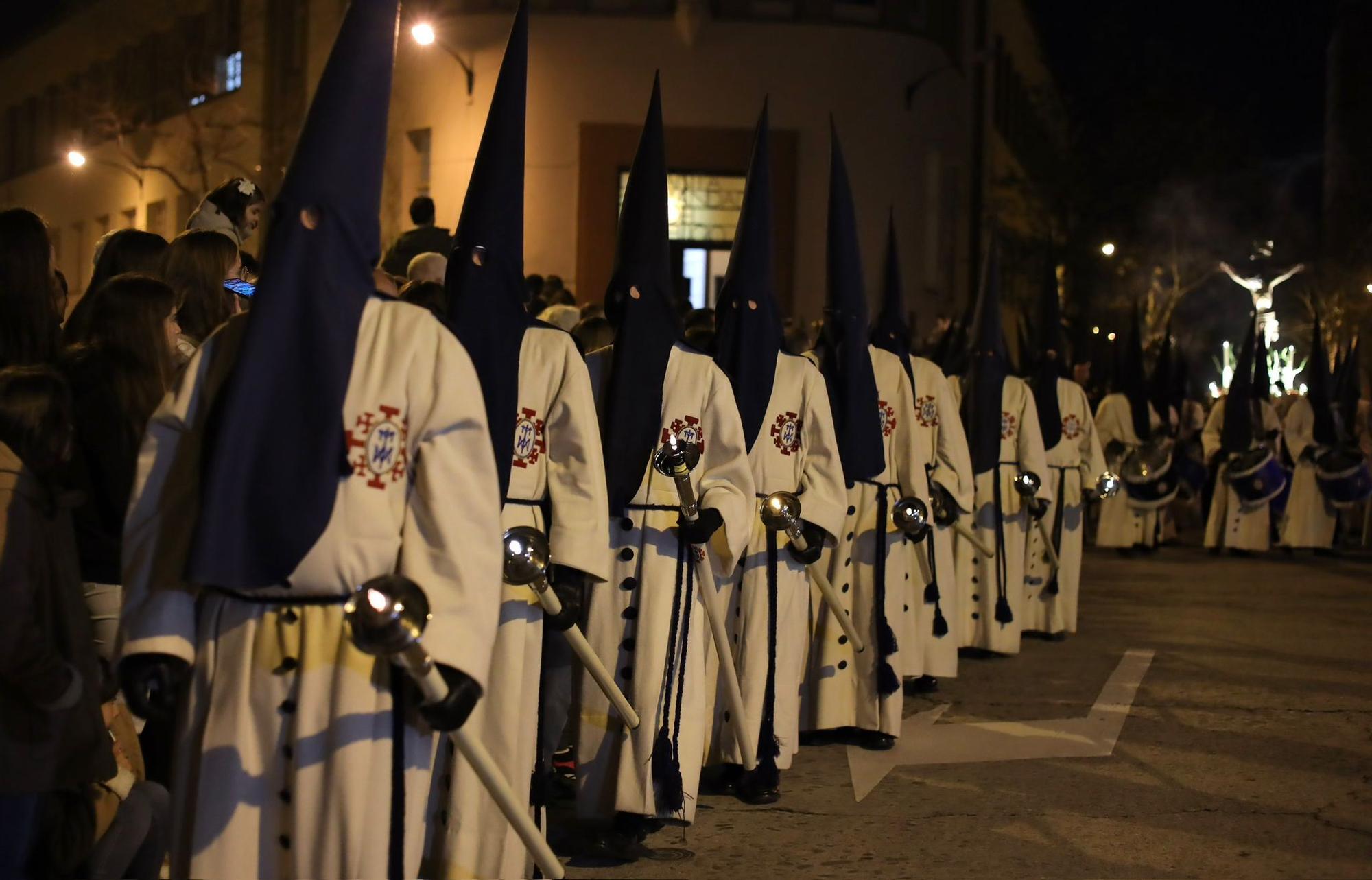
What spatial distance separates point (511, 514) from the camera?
6031 millimetres

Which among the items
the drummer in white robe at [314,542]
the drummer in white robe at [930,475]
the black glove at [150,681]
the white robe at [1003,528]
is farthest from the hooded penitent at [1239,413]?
the black glove at [150,681]

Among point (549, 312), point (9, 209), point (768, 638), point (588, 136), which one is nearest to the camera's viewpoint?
point (9, 209)

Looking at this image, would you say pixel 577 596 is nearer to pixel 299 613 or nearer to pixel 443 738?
pixel 443 738

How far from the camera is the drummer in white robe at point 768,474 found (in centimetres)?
800

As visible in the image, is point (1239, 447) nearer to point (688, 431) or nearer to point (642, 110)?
point (642, 110)

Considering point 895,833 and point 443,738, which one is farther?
point 895,833

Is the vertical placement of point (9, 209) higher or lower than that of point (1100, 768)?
higher

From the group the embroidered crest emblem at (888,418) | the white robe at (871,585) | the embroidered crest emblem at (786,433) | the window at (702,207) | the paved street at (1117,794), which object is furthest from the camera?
the window at (702,207)

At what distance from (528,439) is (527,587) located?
0.53 meters

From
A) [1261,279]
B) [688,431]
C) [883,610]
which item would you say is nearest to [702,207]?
[883,610]

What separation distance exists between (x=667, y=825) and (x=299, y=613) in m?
3.12

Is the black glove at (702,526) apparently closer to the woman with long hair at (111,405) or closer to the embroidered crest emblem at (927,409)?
the woman with long hair at (111,405)

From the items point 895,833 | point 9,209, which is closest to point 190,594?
point 9,209

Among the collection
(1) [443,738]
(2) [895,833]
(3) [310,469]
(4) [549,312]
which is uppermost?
(4) [549,312]
